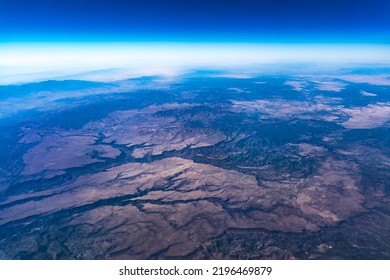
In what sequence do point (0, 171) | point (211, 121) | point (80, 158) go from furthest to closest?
point (211, 121) < point (80, 158) < point (0, 171)

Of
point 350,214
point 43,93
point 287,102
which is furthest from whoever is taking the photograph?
point 43,93

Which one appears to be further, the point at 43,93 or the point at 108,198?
the point at 43,93

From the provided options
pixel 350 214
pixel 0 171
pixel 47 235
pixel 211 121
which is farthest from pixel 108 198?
pixel 211 121

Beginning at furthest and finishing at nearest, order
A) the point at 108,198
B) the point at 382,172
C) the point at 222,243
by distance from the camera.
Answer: the point at 382,172
the point at 108,198
the point at 222,243

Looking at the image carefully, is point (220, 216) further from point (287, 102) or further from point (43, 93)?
point (43, 93)

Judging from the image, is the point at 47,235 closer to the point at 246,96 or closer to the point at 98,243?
the point at 98,243

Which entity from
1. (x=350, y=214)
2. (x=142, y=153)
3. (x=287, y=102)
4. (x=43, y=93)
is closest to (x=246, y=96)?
(x=287, y=102)
